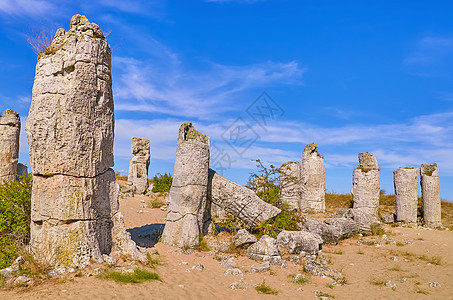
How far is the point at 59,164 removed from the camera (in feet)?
21.1

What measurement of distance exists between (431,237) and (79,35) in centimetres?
1369

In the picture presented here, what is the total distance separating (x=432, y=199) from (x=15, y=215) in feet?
55.3

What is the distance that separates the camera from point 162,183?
2084 cm

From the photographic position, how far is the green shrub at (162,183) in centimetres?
2036

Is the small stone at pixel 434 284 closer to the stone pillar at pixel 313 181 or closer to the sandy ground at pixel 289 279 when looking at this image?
the sandy ground at pixel 289 279

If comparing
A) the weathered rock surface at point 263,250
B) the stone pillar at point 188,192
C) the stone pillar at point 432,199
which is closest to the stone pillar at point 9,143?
the stone pillar at point 188,192

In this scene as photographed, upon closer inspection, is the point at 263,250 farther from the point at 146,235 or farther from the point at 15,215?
the point at 15,215

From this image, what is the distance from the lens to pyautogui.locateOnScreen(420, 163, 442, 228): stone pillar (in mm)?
15680

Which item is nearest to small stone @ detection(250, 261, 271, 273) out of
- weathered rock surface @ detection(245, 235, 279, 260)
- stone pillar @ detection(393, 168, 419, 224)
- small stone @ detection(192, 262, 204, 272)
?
weathered rock surface @ detection(245, 235, 279, 260)

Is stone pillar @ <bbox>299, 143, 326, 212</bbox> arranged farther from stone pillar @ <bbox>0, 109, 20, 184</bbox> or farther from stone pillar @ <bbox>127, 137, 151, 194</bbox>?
stone pillar @ <bbox>0, 109, 20, 184</bbox>

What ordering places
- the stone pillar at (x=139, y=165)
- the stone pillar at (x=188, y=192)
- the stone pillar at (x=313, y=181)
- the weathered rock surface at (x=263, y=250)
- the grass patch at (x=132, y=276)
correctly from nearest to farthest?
the grass patch at (x=132, y=276) → the weathered rock surface at (x=263, y=250) → the stone pillar at (x=188, y=192) → the stone pillar at (x=313, y=181) → the stone pillar at (x=139, y=165)

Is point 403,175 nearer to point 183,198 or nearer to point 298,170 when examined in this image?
point 298,170

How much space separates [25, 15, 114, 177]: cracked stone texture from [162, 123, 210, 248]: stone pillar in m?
2.36

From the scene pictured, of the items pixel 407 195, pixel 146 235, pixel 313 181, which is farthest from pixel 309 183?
pixel 146 235
